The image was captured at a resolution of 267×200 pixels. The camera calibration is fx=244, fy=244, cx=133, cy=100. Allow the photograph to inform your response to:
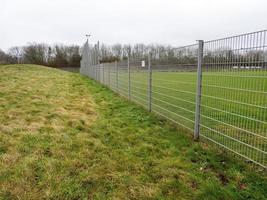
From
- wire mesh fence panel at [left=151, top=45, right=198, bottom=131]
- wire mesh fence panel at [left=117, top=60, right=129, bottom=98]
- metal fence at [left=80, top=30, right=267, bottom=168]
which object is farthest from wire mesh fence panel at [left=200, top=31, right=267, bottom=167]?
wire mesh fence panel at [left=117, top=60, right=129, bottom=98]

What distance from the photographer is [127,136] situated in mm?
4332

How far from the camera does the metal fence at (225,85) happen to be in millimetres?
2826

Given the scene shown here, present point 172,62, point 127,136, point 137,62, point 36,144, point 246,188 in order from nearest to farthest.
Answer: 1. point 246,188
2. point 36,144
3. point 127,136
4. point 172,62
5. point 137,62

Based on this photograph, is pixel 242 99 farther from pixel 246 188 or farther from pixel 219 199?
pixel 219 199

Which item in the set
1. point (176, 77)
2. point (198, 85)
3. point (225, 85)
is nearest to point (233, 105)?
point (225, 85)

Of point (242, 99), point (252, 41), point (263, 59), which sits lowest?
point (242, 99)

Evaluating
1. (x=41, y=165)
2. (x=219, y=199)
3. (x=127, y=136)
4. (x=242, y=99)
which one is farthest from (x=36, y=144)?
(x=242, y=99)

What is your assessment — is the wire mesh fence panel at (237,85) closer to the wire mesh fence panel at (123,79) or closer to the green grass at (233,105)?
the green grass at (233,105)

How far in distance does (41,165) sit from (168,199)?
5.29ft

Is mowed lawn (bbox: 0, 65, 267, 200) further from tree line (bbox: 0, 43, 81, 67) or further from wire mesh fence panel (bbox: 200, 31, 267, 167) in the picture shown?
tree line (bbox: 0, 43, 81, 67)

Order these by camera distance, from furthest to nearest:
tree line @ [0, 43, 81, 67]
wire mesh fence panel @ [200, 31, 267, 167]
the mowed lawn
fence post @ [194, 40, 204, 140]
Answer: tree line @ [0, 43, 81, 67], fence post @ [194, 40, 204, 140], wire mesh fence panel @ [200, 31, 267, 167], the mowed lawn

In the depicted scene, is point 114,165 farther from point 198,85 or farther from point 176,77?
point 176,77

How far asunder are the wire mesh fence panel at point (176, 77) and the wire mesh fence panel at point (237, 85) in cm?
40

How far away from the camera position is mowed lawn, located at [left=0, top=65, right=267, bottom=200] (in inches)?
97.3
